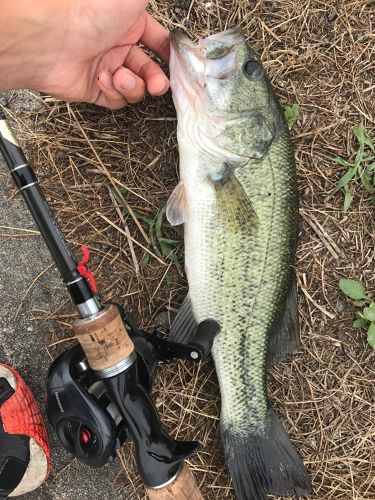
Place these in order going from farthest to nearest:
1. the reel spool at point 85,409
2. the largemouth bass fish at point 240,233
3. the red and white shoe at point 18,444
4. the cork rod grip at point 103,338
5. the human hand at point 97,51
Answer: the red and white shoe at point 18,444 < the largemouth bass fish at point 240,233 < the human hand at point 97,51 < the reel spool at point 85,409 < the cork rod grip at point 103,338

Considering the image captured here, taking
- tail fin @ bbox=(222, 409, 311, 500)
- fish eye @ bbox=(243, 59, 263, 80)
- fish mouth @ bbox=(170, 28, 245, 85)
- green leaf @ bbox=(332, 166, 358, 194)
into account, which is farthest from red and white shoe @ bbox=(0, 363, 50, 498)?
green leaf @ bbox=(332, 166, 358, 194)

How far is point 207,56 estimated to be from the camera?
210 centimetres

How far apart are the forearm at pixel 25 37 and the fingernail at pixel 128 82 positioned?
1.10ft

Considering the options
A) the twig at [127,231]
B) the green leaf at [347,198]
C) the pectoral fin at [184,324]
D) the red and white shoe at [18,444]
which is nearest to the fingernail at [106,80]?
the twig at [127,231]

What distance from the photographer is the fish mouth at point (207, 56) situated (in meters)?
2.10

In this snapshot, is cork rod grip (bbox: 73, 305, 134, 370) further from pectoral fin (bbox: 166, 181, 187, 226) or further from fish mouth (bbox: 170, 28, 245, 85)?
fish mouth (bbox: 170, 28, 245, 85)

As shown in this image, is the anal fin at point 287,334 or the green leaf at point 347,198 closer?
the anal fin at point 287,334

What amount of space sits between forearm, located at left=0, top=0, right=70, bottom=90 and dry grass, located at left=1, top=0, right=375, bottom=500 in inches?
16.9

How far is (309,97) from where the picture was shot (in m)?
2.61

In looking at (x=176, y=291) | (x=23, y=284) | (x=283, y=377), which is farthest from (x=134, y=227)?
Result: (x=283, y=377)

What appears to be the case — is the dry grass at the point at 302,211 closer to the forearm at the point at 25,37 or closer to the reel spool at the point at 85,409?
the forearm at the point at 25,37

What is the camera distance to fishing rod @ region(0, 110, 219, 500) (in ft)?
5.86

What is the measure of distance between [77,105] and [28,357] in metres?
1.31

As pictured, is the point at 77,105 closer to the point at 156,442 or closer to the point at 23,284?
the point at 23,284
